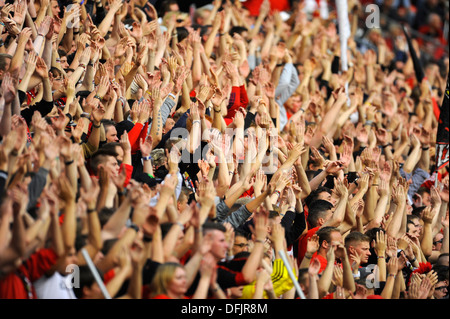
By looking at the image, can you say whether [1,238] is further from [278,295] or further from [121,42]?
[121,42]

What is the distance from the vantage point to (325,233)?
5605 millimetres

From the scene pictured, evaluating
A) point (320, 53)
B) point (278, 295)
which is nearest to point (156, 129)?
point (278, 295)

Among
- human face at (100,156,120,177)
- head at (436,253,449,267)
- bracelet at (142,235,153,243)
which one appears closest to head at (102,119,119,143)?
human face at (100,156,120,177)

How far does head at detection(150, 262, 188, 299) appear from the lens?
158 inches

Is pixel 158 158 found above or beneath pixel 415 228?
above

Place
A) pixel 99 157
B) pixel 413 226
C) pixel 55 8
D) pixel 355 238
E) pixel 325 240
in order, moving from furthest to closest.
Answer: pixel 55 8, pixel 413 226, pixel 355 238, pixel 325 240, pixel 99 157

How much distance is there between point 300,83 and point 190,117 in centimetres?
302

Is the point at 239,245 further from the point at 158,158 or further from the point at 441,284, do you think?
the point at 441,284

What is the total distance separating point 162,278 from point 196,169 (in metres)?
2.04

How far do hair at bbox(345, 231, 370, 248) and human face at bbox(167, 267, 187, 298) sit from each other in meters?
2.08

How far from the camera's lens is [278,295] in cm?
480

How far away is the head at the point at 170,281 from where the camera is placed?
4.01 metres

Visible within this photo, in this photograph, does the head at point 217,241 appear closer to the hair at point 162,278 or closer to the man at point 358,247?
the hair at point 162,278

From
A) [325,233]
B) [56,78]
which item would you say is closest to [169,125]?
[56,78]
